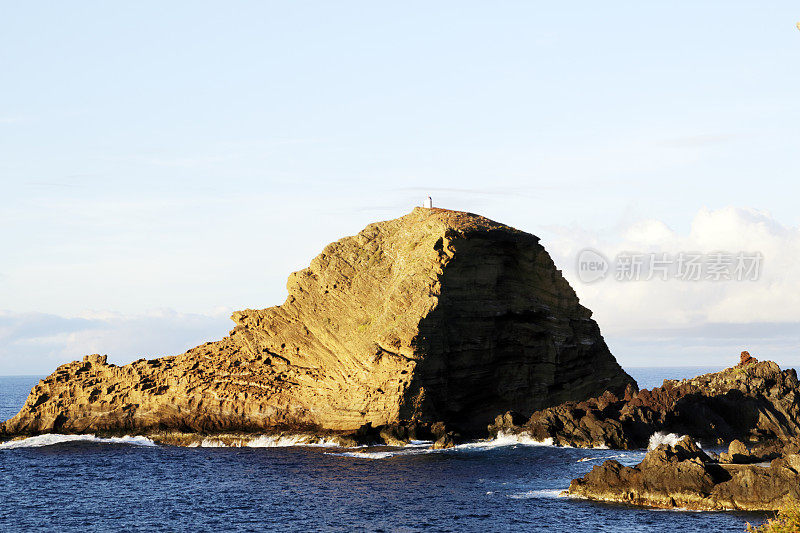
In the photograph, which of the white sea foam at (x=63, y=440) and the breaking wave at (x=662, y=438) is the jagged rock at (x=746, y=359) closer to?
the breaking wave at (x=662, y=438)

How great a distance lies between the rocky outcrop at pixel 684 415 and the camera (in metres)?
65.2

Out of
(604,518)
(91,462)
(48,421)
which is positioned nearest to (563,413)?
(604,518)

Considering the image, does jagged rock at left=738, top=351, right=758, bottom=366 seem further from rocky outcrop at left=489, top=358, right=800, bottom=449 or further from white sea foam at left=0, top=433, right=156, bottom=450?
white sea foam at left=0, top=433, right=156, bottom=450

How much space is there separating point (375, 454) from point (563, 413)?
16.5 metres

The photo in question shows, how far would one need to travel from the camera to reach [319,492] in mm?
51906

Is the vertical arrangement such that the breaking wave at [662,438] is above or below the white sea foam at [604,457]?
above

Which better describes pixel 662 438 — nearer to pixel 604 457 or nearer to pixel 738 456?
pixel 604 457

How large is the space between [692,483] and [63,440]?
60.1 meters

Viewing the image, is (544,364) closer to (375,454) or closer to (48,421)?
(375,454)

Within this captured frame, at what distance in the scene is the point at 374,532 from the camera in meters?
41.9

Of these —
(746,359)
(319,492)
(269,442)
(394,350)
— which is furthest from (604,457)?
(746,359)

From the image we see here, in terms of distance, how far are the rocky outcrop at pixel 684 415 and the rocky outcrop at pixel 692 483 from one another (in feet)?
56.2

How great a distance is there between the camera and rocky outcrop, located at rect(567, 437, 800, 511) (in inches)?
1650

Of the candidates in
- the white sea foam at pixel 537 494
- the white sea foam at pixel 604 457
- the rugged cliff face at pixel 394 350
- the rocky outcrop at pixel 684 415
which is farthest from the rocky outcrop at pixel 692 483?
the rugged cliff face at pixel 394 350
